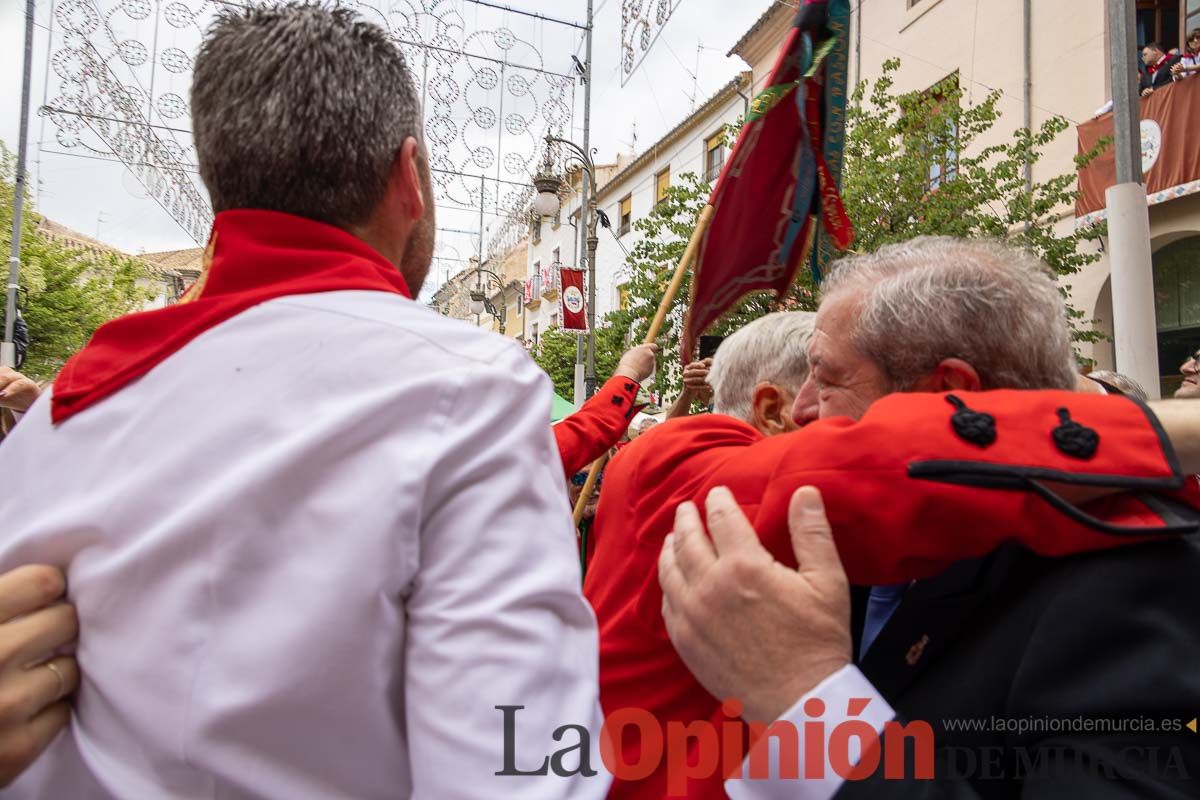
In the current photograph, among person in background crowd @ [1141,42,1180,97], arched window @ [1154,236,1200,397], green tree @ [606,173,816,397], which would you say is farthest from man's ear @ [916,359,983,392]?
arched window @ [1154,236,1200,397]

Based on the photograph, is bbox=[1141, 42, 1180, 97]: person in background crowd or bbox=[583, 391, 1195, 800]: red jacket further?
bbox=[1141, 42, 1180, 97]: person in background crowd

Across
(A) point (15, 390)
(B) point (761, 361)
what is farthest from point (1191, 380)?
(A) point (15, 390)

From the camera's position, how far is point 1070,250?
9.88 meters

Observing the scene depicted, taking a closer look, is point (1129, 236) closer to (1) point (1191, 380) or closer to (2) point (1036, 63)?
(1) point (1191, 380)

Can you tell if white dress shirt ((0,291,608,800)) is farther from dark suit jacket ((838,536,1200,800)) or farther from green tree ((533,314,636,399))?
green tree ((533,314,636,399))

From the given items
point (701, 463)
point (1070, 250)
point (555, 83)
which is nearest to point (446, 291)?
point (555, 83)

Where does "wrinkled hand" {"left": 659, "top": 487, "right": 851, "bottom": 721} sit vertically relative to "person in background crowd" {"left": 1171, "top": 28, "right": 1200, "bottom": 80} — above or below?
below

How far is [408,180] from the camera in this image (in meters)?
1.22

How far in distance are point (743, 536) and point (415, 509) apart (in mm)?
450

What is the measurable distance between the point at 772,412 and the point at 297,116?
→ 153 cm

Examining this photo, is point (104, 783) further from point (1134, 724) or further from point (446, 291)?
point (446, 291)

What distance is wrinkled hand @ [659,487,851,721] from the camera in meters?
1.06

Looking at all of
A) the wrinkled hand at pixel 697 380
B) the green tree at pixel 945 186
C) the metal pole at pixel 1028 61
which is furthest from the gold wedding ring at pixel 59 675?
the metal pole at pixel 1028 61

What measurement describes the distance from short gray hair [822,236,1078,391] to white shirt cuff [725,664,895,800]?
2.05ft
